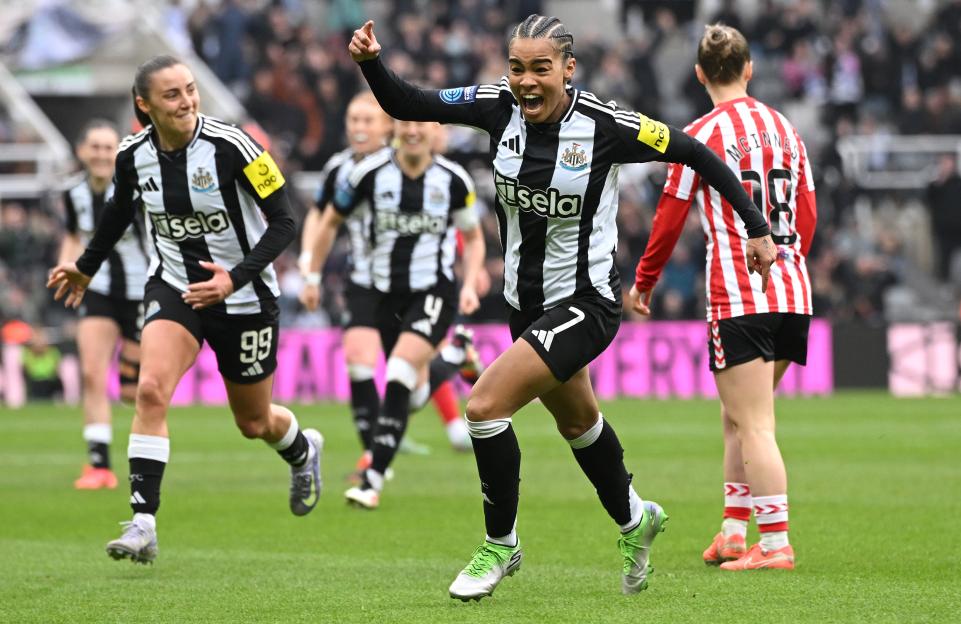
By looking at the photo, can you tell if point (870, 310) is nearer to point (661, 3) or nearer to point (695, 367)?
point (695, 367)

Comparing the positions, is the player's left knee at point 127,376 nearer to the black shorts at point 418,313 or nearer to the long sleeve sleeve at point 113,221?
the black shorts at point 418,313

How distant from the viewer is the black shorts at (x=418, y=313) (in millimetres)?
11344

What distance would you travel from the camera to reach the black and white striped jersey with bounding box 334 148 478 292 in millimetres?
11578

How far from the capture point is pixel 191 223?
8156mm

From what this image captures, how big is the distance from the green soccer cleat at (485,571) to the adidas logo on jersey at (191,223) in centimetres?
236

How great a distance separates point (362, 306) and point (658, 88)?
1682 centimetres

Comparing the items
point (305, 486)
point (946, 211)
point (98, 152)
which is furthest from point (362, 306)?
point (946, 211)

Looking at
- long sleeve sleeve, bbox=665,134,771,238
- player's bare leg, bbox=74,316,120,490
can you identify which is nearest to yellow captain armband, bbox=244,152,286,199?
long sleeve sleeve, bbox=665,134,771,238

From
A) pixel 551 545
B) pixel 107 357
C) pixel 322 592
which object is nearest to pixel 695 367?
pixel 107 357

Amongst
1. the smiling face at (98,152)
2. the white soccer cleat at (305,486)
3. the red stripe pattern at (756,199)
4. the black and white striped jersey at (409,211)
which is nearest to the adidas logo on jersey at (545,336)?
the red stripe pattern at (756,199)

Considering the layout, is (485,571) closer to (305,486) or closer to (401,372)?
(305,486)

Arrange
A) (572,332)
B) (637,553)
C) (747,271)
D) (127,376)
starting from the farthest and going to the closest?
(127,376), (747,271), (637,553), (572,332)

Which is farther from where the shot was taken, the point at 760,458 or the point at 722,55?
the point at 722,55

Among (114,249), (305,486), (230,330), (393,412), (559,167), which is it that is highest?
(559,167)
